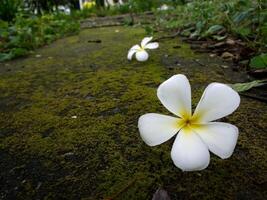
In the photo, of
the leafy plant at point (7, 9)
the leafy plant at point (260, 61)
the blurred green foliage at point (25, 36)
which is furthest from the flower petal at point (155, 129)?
the leafy plant at point (7, 9)

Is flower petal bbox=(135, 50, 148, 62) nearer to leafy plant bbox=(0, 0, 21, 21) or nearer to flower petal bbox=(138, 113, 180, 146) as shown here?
flower petal bbox=(138, 113, 180, 146)

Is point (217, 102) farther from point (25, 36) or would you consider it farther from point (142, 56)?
point (25, 36)

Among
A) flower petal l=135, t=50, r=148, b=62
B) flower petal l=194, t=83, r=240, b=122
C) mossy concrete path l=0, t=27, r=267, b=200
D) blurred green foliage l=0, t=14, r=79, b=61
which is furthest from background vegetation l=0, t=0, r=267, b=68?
flower petal l=194, t=83, r=240, b=122

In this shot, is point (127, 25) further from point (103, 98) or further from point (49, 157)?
point (49, 157)

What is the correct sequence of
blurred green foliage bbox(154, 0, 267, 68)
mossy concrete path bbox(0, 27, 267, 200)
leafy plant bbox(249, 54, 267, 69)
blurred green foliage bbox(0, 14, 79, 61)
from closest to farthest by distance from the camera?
mossy concrete path bbox(0, 27, 267, 200) → leafy plant bbox(249, 54, 267, 69) → blurred green foliage bbox(154, 0, 267, 68) → blurred green foliage bbox(0, 14, 79, 61)

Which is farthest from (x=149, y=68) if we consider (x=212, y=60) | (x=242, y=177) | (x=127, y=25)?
(x=127, y=25)

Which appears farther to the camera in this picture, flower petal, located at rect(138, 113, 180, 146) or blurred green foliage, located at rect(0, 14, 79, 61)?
blurred green foliage, located at rect(0, 14, 79, 61)

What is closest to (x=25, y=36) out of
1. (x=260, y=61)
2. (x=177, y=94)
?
(x=260, y=61)
